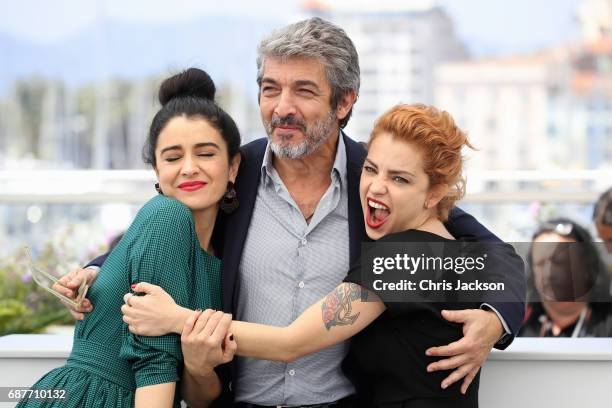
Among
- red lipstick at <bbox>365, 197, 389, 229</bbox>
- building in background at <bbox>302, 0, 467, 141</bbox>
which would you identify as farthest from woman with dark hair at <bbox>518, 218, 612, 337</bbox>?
building in background at <bbox>302, 0, 467, 141</bbox>

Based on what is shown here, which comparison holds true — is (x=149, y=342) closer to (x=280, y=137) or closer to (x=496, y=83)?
(x=280, y=137)

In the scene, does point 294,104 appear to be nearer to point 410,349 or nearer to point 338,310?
point 338,310

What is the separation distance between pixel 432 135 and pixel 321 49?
0.48 meters

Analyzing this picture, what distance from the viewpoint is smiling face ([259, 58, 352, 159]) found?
239 cm

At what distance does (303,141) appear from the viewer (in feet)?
7.92

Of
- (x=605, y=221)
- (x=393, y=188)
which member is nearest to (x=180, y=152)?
(x=393, y=188)

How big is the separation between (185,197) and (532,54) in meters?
48.3

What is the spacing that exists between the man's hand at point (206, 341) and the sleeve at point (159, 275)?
0.04 metres

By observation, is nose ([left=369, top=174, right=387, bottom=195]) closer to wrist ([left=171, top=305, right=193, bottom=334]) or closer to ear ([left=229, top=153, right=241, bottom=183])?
ear ([left=229, top=153, right=241, bottom=183])

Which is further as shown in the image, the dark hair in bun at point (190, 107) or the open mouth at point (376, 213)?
the dark hair in bun at point (190, 107)

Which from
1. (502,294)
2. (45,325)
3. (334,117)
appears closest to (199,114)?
(334,117)

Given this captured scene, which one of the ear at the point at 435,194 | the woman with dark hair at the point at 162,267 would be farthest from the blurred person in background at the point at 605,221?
the woman with dark hair at the point at 162,267

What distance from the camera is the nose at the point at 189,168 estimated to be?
2186 millimetres

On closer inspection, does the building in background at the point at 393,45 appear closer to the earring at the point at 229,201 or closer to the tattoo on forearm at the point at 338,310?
the earring at the point at 229,201
